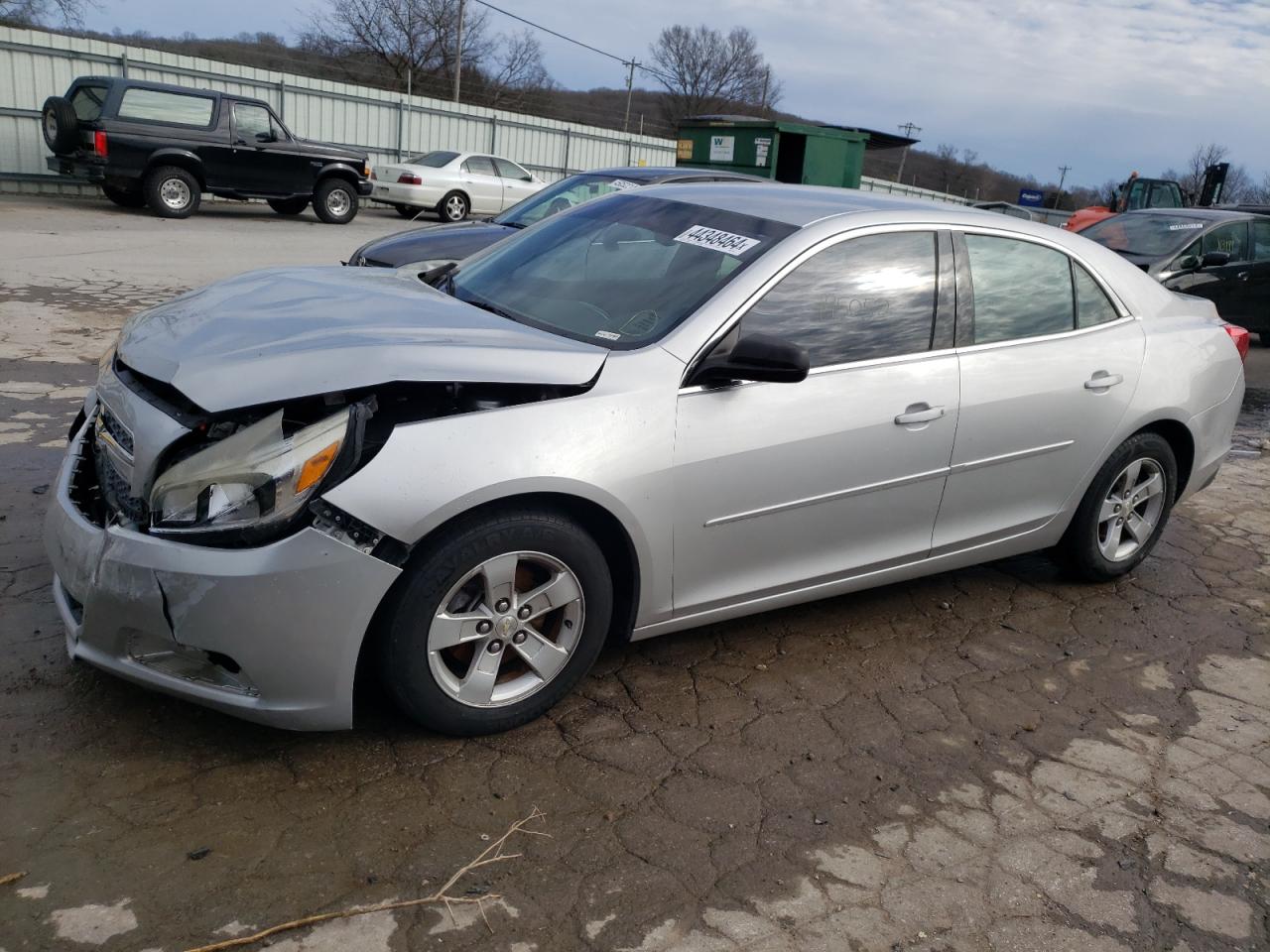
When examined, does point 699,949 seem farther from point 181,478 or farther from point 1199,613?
point 1199,613

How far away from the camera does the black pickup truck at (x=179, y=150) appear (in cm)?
1585

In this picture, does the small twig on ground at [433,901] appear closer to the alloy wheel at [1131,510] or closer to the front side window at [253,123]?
the alloy wheel at [1131,510]

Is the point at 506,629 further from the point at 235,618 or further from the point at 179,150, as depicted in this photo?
the point at 179,150

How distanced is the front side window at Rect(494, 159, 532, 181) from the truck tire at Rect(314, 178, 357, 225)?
376cm

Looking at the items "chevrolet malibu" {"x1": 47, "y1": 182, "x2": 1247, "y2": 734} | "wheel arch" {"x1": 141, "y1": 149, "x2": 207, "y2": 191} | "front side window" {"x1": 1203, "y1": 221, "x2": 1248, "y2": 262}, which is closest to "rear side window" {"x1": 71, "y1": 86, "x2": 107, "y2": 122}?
"wheel arch" {"x1": 141, "y1": 149, "x2": 207, "y2": 191}

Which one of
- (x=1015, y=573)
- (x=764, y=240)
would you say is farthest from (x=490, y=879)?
(x=1015, y=573)

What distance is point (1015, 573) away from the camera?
5.07 metres

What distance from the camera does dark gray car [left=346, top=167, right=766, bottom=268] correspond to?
8133 mm

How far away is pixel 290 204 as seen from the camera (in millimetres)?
19031

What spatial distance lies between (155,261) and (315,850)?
10.9m

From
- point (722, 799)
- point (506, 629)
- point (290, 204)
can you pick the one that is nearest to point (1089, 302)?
point (722, 799)

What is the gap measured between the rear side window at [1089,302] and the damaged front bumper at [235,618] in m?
3.09

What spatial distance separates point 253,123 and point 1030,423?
16185 millimetres

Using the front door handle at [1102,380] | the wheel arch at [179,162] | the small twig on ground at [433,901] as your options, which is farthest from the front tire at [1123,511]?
the wheel arch at [179,162]
